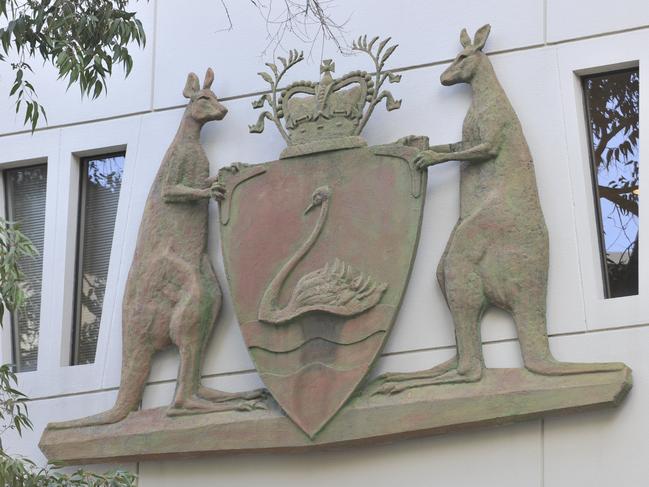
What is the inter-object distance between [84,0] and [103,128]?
7.16 ft

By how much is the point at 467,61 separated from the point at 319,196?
1.32 metres

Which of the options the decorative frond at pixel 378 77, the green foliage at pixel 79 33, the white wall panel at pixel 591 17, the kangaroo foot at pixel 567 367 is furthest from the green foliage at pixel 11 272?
the white wall panel at pixel 591 17

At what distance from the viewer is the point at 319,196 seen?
36.9 ft

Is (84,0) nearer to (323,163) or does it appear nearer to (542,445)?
(323,163)

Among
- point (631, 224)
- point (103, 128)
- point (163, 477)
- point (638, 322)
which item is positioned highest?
point (103, 128)

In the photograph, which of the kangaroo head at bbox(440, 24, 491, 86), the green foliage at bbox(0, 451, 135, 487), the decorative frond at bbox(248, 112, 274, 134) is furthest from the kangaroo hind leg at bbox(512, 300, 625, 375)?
the green foliage at bbox(0, 451, 135, 487)

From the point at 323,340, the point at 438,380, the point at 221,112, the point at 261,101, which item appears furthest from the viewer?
the point at 221,112

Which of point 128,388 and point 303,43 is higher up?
point 303,43

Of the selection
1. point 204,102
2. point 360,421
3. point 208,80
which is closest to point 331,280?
point 360,421

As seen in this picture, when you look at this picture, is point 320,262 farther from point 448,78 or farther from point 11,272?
point 11,272

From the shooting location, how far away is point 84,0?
416 inches

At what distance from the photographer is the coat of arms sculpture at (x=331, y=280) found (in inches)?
417

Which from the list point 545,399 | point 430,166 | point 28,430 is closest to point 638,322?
point 545,399

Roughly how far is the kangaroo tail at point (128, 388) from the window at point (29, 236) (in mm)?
1083
